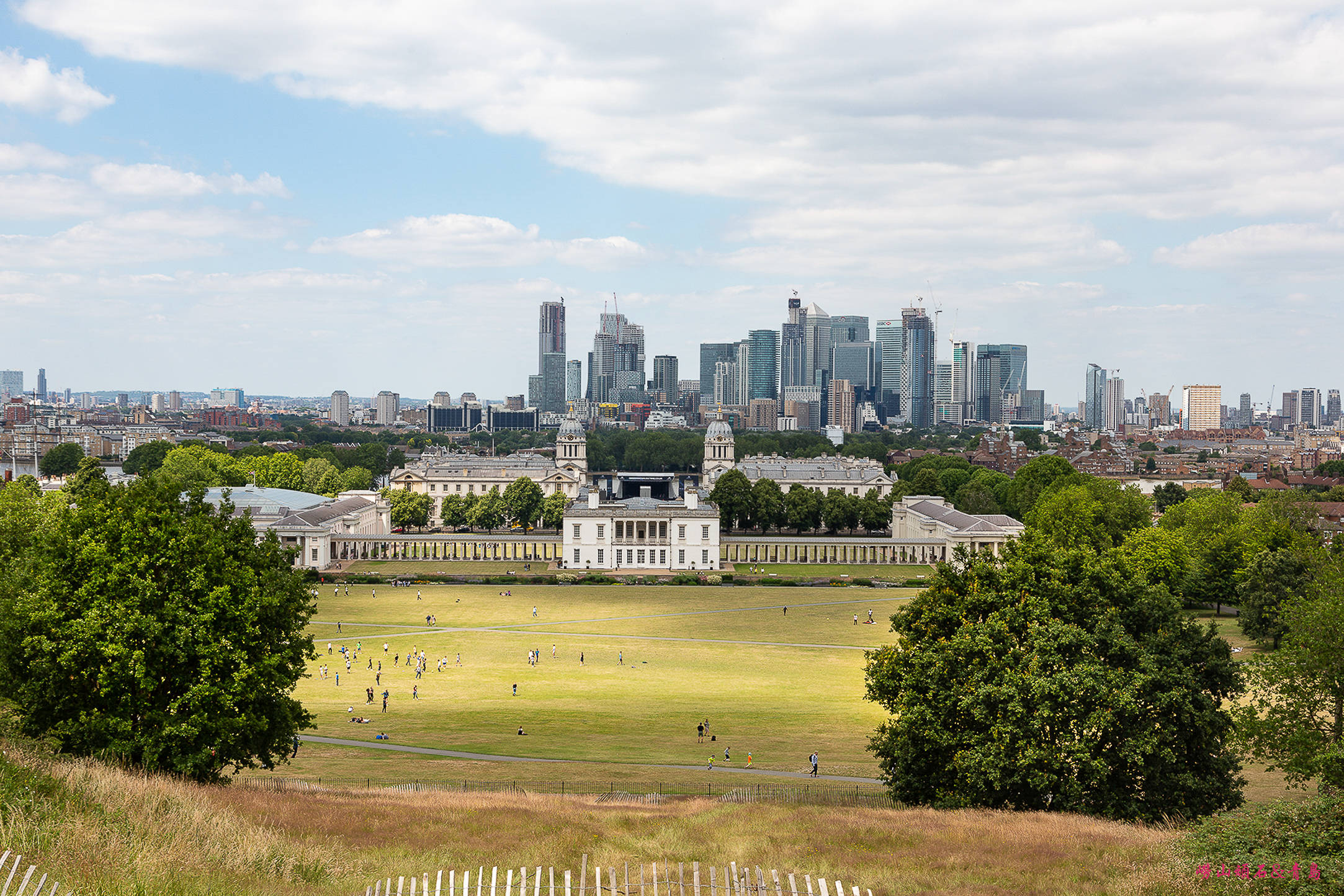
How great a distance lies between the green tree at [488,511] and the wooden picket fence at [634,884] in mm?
90262

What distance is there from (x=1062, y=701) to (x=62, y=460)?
16285 cm

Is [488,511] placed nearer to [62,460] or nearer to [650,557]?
[650,557]

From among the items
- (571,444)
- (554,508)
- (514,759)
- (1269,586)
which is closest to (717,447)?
(571,444)

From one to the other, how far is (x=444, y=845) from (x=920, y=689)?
14289mm

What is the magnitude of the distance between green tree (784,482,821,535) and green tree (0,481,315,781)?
84.9 metres

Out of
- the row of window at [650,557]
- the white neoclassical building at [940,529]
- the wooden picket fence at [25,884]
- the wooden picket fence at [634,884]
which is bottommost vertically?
the row of window at [650,557]

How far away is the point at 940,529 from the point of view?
340ft

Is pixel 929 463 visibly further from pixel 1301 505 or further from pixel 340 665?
pixel 340 665

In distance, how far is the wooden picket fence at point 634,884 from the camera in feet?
50.2

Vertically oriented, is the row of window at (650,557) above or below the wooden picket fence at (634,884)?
below

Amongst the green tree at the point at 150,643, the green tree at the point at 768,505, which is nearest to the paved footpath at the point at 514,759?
the green tree at the point at 150,643

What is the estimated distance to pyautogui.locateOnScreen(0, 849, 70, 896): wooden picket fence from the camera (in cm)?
1287

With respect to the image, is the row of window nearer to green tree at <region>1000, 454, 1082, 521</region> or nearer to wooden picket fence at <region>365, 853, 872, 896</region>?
green tree at <region>1000, 454, 1082, 521</region>

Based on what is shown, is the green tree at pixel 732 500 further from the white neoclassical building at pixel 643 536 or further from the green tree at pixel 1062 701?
the green tree at pixel 1062 701
